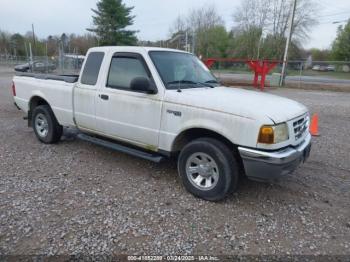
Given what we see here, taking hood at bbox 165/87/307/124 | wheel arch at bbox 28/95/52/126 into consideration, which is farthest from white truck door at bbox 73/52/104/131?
hood at bbox 165/87/307/124

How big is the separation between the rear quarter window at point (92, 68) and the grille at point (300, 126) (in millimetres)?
→ 3112

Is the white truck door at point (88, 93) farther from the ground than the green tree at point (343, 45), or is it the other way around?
the green tree at point (343, 45)

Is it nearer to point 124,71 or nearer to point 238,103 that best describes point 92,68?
point 124,71

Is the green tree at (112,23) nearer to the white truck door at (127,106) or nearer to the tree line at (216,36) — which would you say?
the tree line at (216,36)

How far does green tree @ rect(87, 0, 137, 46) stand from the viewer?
39.9m

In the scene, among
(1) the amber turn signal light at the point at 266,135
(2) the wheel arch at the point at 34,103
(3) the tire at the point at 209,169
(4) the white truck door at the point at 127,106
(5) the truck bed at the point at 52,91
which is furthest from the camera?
(2) the wheel arch at the point at 34,103

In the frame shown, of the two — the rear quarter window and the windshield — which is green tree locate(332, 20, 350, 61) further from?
the rear quarter window

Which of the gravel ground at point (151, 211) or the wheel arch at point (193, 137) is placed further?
the wheel arch at point (193, 137)

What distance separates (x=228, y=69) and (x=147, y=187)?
41.3 metres

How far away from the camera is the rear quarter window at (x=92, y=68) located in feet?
15.1

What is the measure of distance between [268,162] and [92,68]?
10.6ft

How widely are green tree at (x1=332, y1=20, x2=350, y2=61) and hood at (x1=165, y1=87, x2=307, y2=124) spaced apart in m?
57.5

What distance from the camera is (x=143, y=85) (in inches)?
145

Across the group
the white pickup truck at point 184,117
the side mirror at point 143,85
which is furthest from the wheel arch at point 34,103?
the side mirror at point 143,85
